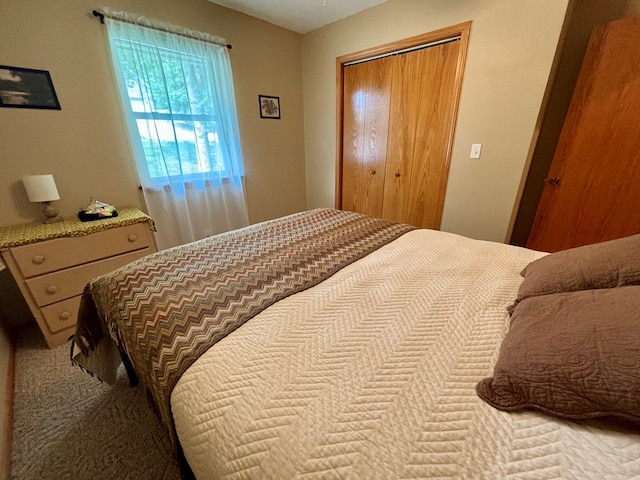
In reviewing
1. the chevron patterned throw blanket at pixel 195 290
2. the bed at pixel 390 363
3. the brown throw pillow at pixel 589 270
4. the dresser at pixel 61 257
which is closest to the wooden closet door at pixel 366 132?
the chevron patterned throw blanket at pixel 195 290

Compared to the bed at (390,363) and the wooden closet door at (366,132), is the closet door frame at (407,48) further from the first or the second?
the bed at (390,363)

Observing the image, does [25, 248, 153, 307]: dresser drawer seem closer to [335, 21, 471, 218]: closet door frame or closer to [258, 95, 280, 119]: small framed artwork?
[258, 95, 280, 119]: small framed artwork

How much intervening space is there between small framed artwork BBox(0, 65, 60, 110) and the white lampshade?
463mm

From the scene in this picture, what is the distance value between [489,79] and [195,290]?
94.8 inches

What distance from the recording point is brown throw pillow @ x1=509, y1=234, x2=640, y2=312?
0.73 metres

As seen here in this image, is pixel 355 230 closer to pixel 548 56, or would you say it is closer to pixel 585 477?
pixel 585 477

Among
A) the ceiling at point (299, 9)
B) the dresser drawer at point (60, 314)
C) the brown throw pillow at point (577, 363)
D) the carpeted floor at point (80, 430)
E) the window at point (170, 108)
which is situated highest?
the ceiling at point (299, 9)

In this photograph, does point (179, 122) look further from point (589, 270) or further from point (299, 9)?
point (589, 270)

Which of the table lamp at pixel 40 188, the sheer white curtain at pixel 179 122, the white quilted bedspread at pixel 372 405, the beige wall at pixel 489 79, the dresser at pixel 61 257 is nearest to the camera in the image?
the white quilted bedspread at pixel 372 405

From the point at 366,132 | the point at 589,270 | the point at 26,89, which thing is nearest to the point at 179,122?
the point at 26,89

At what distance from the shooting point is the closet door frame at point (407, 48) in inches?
76.0

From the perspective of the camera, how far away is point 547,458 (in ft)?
1.52

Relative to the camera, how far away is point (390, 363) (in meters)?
0.67

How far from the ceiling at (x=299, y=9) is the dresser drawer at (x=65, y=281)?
2353mm
